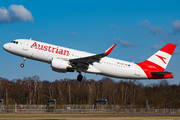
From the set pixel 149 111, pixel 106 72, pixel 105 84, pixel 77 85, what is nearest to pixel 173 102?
pixel 149 111

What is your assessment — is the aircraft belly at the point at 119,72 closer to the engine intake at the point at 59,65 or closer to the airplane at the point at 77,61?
the airplane at the point at 77,61

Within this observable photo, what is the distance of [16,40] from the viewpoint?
3912 cm

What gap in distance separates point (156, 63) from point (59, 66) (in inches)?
631

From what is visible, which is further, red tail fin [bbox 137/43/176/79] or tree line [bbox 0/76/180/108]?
tree line [bbox 0/76/180/108]

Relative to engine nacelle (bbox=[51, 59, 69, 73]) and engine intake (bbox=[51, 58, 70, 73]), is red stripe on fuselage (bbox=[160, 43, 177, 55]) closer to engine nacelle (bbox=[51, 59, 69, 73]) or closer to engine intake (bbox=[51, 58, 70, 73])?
engine intake (bbox=[51, 58, 70, 73])

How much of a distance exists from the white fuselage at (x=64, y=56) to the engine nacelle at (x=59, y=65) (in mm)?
860

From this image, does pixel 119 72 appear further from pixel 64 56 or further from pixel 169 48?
pixel 169 48

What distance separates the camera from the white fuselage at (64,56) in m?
37.2

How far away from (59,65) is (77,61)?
2.60m

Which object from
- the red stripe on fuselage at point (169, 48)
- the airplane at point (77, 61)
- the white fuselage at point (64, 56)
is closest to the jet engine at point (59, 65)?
the airplane at point (77, 61)

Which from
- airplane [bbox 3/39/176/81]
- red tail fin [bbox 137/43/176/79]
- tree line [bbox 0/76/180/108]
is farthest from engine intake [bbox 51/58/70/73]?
tree line [bbox 0/76/180/108]

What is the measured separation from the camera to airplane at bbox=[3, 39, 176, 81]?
36625 millimetres

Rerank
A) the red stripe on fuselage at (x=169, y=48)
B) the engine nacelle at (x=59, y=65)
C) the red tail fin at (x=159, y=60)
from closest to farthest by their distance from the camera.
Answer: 1. the engine nacelle at (x=59, y=65)
2. the red tail fin at (x=159, y=60)
3. the red stripe on fuselage at (x=169, y=48)

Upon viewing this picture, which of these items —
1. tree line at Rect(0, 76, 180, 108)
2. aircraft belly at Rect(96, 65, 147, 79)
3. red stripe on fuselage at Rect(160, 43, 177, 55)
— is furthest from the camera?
tree line at Rect(0, 76, 180, 108)
